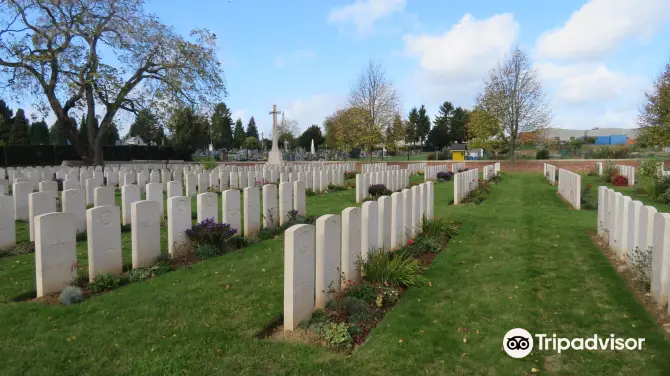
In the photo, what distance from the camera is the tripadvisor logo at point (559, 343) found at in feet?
14.1

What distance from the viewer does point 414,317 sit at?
5.08 m

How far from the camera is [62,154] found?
139 feet

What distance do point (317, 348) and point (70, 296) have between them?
3.14m

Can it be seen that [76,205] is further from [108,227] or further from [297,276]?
[297,276]

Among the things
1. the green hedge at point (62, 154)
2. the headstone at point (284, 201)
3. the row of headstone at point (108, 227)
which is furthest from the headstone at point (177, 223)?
the green hedge at point (62, 154)

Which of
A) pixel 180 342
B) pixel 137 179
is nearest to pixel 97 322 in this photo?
pixel 180 342

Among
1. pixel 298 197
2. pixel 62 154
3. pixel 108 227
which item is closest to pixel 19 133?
pixel 62 154

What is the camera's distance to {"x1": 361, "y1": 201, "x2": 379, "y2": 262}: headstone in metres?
6.49

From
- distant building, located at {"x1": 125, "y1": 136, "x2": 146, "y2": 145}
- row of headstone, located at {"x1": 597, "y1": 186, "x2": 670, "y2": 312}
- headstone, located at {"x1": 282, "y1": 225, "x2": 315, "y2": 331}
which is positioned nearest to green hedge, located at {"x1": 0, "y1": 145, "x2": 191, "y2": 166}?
distant building, located at {"x1": 125, "y1": 136, "x2": 146, "y2": 145}

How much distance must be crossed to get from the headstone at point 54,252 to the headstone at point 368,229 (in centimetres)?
386

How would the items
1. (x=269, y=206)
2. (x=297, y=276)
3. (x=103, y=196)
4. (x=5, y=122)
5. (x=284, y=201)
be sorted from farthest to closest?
(x=5, y=122)
(x=284, y=201)
(x=103, y=196)
(x=269, y=206)
(x=297, y=276)

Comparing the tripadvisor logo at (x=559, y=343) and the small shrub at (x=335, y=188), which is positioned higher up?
the small shrub at (x=335, y=188)

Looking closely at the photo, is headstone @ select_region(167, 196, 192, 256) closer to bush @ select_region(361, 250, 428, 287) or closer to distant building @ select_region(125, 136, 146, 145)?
bush @ select_region(361, 250, 428, 287)

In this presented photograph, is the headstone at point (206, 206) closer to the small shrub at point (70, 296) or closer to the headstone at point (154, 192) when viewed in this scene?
the headstone at point (154, 192)
